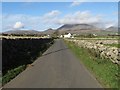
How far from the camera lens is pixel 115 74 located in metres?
15.5

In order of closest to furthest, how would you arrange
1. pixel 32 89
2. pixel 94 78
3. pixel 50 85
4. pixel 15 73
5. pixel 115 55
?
1. pixel 32 89
2. pixel 50 85
3. pixel 94 78
4. pixel 15 73
5. pixel 115 55

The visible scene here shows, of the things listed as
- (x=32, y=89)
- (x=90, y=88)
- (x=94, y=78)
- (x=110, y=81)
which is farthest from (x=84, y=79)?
(x=32, y=89)

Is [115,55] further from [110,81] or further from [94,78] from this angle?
[110,81]

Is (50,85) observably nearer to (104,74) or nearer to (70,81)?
(70,81)

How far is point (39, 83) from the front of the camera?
13773mm

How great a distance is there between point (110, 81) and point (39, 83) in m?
3.20

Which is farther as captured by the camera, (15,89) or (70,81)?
(70,81)

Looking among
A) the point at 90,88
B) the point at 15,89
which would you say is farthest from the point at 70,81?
the point at 15,89

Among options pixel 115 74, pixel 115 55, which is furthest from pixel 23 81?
pixel 115 55

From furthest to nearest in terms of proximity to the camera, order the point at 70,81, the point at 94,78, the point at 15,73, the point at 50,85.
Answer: the point at 15,73, the point at 94,78, the point at 70,81, the point at 50,85

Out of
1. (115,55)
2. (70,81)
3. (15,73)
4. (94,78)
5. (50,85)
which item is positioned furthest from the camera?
(115,55)

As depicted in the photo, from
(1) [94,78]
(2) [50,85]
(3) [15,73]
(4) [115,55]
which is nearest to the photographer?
(2) [50,85]

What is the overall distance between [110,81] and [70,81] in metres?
1.86

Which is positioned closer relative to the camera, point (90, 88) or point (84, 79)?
point (90, 88)
